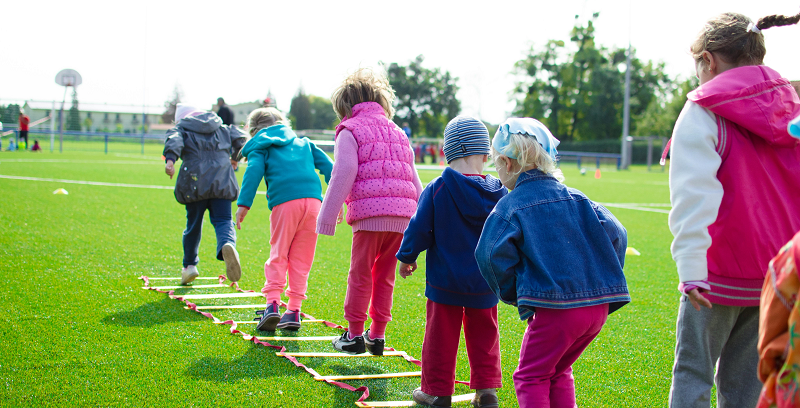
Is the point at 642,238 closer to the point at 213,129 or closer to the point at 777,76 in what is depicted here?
the point at 213,129

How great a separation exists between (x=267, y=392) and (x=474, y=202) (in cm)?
142

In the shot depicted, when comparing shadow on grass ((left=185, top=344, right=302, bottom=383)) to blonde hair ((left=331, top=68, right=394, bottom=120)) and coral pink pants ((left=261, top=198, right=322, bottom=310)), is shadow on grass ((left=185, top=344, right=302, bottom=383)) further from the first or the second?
blonde hair ((left=331, top=68, right=394, bottom=120))

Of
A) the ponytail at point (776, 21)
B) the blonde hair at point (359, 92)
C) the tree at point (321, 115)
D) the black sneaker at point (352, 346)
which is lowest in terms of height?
the black sneaker at point (352, 346)

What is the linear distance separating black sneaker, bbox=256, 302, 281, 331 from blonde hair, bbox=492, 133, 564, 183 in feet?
7.70

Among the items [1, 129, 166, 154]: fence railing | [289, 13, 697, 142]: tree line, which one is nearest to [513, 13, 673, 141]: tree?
[289, 13, 697, 142]: tree line

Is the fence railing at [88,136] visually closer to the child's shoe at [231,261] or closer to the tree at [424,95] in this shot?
the child's shoe at [231,261]

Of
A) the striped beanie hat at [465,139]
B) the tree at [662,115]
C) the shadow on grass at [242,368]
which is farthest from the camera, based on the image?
the tree at [662,115]

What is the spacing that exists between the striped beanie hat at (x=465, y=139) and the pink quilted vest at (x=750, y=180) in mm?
1121

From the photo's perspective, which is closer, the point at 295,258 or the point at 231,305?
the point at 295,258

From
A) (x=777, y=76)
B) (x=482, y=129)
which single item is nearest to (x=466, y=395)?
(x=482, y=129)

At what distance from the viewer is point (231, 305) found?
16.1 ft

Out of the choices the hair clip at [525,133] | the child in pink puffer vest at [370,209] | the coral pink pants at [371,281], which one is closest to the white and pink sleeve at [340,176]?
the child in pink puffer vest at [370,209]

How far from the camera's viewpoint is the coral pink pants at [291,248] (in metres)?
4.40

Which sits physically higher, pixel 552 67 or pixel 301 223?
pixel 552 67
